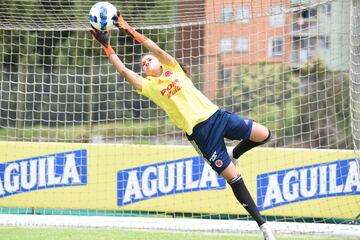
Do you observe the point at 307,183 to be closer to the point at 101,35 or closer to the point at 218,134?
the point at 218,134

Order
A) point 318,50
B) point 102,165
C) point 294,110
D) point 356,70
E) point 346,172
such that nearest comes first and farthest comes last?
point 356,70 → point 346,172 → point 102,165 → point 294,110 → point 318,50

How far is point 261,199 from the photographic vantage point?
913 centimetres

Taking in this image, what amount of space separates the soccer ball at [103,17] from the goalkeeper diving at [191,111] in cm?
5

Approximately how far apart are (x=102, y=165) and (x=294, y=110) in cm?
321

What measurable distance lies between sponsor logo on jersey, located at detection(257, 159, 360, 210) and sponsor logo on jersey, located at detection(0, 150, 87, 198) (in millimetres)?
2257

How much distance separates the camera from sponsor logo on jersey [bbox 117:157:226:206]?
365 inches

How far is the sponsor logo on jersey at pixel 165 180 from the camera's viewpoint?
30.5 feet

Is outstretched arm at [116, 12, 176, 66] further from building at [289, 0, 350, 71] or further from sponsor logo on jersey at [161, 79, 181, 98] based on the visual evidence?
building at [289, 0, 350, 71]

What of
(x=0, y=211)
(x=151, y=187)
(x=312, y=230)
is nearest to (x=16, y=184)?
(x=0, y=211)

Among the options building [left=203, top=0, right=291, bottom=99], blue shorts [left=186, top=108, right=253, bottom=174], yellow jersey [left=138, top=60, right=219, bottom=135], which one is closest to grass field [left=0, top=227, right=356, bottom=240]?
blue shorts [left=186, top=108, right=253, bottom=174]

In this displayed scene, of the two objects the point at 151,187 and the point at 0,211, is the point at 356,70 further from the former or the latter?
the point at 0,211

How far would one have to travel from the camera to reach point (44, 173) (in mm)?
9594

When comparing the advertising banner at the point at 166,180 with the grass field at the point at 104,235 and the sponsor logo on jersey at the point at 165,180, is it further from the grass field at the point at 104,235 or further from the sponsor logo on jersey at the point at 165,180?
the grass field at the point at 104,235

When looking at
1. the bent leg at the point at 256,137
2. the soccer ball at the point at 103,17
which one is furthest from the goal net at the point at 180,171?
the soccer ball at the point at 103,17
